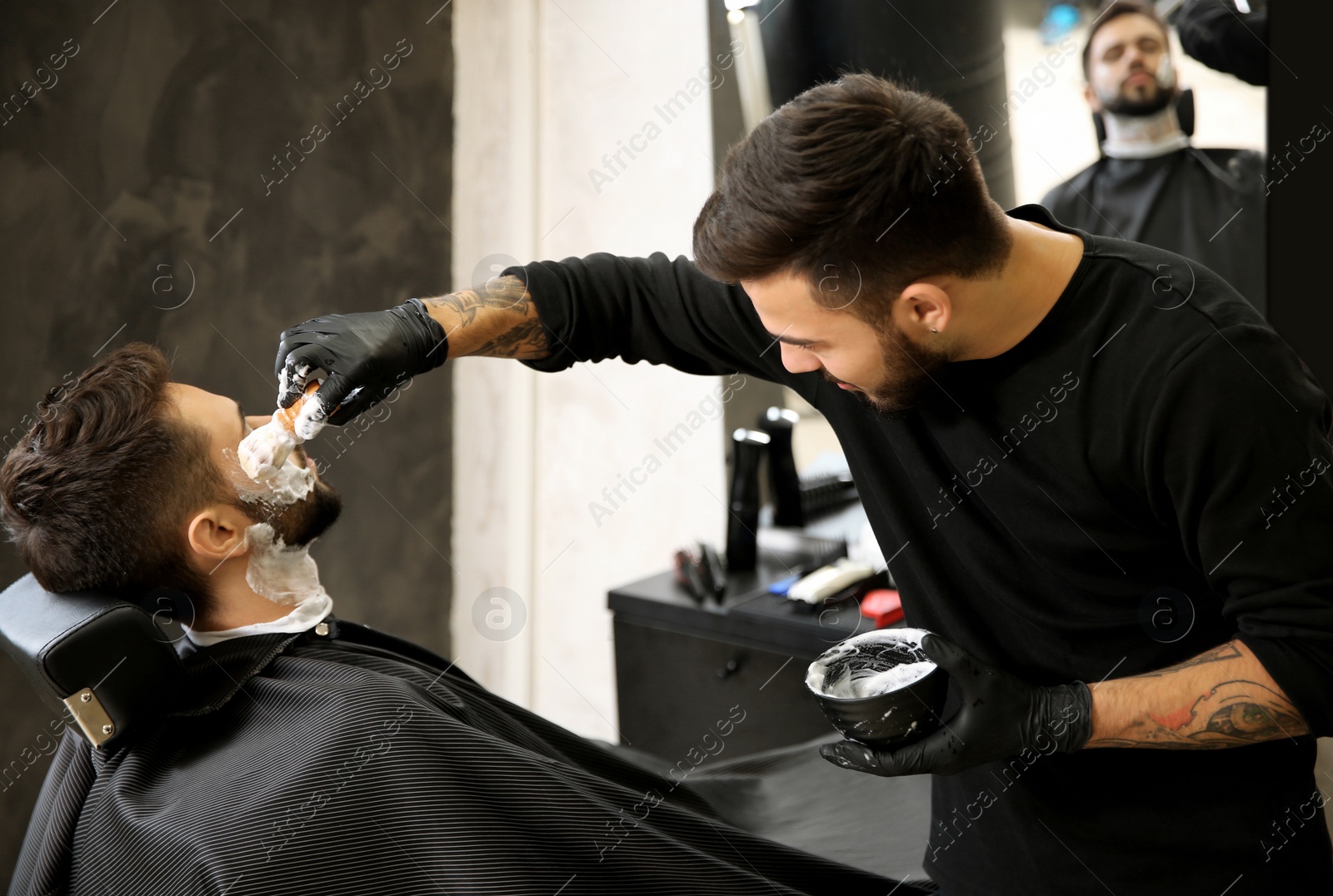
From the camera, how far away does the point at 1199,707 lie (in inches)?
47.7

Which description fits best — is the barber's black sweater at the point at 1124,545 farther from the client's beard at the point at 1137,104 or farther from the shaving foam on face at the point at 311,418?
the client's beard at the point at 1137,104

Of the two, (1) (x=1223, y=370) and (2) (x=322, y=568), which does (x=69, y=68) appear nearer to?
(2) (x=322, y=568)

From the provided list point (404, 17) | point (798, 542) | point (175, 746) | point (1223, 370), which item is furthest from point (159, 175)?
point (1223, 370)

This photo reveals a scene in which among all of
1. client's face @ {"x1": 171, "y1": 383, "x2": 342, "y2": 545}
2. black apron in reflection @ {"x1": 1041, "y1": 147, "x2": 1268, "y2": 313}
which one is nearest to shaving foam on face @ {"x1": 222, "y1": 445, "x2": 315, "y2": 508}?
client's face @ {"x1": 171, "y1": 383, "x2": 342, "y2": 545}

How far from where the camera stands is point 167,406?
1.60m

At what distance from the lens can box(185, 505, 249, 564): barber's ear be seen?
1.59 m

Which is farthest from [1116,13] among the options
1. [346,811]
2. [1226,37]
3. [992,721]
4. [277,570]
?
[346,811]

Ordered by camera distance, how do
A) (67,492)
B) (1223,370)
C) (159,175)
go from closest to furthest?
(1223,370) < (67,492) < (159,175)

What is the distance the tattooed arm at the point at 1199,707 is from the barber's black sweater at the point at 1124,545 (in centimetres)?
3

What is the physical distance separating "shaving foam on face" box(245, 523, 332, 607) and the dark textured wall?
1120 millimetres

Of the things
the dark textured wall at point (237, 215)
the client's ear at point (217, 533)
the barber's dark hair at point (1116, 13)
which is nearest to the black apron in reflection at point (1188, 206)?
the barber's dark hair at point (1116, 13)

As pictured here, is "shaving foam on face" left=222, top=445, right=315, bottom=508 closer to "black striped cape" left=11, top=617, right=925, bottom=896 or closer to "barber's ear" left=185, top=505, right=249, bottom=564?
"barber's ear" left=185, top=505, right=249, bottom=564

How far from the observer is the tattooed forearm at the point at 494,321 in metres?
1.57

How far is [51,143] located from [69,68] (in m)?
0.19
